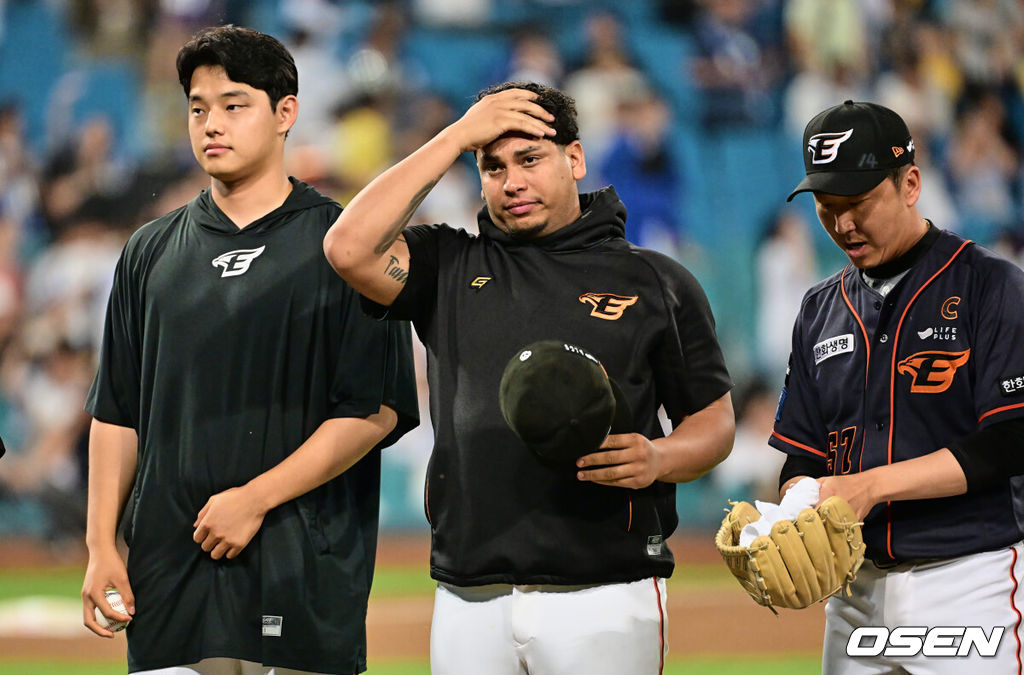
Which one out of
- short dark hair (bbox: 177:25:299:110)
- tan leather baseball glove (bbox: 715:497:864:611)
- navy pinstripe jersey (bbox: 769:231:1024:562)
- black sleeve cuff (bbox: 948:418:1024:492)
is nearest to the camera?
tan leather baseball glove (bbox: 715:497:864:611)

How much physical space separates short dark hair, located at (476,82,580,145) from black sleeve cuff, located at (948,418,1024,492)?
1.26m

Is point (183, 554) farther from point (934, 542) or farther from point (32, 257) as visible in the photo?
point (32, 257)

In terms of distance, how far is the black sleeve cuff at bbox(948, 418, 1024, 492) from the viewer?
2.73 meters

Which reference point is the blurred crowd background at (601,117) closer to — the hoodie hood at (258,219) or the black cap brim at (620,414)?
the hoodie hood at (258,219)

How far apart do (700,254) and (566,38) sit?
9.30ft

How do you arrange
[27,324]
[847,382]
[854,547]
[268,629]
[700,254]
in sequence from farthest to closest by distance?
[700,254] → [27,324] → [847,382] → [268,629] → [854,547]

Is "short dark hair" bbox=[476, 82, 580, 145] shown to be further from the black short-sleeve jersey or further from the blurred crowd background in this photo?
the blurred crowd background

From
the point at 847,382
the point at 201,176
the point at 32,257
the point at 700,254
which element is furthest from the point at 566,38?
the point at 847,382

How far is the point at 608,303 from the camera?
9.37 ft

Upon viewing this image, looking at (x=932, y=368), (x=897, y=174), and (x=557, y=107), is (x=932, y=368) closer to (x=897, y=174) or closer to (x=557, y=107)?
(x=897, y=174)

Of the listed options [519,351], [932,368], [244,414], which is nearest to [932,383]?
[932,368]

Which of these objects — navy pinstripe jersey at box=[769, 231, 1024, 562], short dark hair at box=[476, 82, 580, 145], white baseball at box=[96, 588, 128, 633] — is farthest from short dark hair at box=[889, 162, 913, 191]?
white baseball at box=[96, 588, 128, 633]

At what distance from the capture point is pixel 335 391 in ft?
9.77

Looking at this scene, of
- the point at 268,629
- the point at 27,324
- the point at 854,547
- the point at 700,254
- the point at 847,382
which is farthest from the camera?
the point at 700,254
